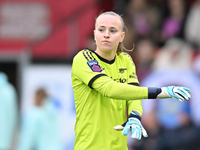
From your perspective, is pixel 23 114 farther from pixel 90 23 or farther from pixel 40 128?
pixel 90 23

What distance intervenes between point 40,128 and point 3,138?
925 mm

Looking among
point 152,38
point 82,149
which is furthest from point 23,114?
point 82,149

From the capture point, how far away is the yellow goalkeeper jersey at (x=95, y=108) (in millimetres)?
4367

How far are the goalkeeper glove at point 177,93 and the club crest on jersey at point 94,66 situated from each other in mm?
628

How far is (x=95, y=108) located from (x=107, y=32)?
0.72 metres

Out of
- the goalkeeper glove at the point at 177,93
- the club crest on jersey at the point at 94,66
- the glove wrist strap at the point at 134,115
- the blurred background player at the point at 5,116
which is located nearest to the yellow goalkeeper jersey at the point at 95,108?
the club crest on jersey at the point at 94,66

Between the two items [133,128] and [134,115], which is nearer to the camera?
[133,128]

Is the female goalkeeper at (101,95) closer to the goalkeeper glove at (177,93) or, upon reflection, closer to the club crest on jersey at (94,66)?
the club crest on jersey at (94,66)

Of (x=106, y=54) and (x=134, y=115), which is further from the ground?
(x=106, y=54)

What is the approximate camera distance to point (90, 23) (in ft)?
44.6

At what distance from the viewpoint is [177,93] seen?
159 inches


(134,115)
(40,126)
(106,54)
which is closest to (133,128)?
(134,115)

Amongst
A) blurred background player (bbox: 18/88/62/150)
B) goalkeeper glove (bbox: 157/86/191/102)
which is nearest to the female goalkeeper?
goalkeeper glove (bbox: 157/86/191/102)

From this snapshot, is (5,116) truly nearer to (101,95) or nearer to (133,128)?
(101,95)
